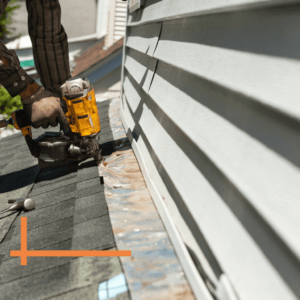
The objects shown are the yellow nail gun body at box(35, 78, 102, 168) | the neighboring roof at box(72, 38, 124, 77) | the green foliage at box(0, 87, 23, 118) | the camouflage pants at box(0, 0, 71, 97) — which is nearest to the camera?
the camouflage pants at box(0, 0, 71, 97)

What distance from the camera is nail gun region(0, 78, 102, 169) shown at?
1860mm

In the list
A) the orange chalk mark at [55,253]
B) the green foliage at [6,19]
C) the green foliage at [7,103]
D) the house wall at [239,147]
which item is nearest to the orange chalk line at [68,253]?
the orange chalk mark at [55,253]

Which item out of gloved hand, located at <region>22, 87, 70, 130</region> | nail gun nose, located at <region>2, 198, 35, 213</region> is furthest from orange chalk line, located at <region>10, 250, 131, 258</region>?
gloved hand, located at <region>22, 87, 70, 130</region>

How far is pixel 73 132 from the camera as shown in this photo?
2.00 meters

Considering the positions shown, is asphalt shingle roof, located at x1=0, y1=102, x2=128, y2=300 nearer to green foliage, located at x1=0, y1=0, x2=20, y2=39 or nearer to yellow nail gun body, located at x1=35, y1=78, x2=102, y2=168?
yellow nail gun body, located at x1=35, y1=78, x2=102, y2=168

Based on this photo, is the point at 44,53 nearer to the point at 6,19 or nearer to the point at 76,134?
the point at 76,134

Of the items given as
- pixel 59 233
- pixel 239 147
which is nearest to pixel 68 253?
pixel 59 233

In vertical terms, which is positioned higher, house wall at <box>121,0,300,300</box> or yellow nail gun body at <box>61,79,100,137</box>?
house wall at <box>121,0,300,300</box>

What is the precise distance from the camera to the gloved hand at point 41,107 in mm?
1812

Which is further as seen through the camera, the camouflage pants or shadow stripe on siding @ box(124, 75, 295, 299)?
the camouflage pants

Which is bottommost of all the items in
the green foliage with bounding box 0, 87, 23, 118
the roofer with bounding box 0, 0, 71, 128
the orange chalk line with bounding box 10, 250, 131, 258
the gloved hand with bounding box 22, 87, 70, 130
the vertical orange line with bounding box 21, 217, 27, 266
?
the green foliage with bounding box 0, 87, 23, 118

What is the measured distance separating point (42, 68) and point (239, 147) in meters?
1.76

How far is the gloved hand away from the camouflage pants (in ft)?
0.31

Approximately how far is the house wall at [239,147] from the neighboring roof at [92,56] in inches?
240
